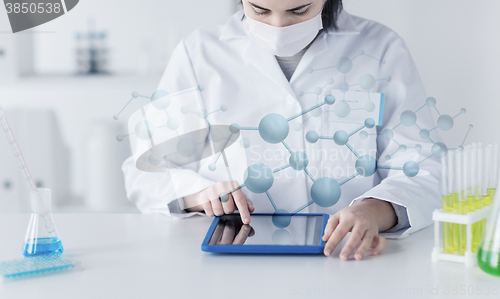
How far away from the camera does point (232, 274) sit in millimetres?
638

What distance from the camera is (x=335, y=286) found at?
23.5 inches

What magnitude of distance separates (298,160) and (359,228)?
0.24m

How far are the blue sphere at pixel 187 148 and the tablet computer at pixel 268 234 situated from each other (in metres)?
0.19

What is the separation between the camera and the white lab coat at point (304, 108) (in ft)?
2.75

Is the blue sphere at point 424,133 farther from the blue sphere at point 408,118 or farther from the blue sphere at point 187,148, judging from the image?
the blue sphere at point 187,148

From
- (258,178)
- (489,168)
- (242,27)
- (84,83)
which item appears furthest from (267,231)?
(84,83)

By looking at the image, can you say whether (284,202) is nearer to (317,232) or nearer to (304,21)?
(317,232)

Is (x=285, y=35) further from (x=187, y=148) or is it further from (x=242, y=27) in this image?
(x=187, y=148)

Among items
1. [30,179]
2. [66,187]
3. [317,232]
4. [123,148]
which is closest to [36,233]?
[30,179]

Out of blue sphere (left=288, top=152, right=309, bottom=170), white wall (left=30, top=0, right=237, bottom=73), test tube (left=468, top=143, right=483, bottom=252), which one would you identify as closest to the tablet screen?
blue sphere (left=288, top=152, right=309, bottom=170)

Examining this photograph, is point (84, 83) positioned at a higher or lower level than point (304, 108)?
higher

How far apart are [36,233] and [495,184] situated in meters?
0.71

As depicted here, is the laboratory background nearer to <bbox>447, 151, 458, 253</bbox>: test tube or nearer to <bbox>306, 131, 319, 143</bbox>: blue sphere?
<bbox>306, 131, 319, 143</bbox>: blue sphere

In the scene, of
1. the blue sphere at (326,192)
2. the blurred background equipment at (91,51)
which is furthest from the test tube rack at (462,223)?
the blurred background equipment at (91,51)
